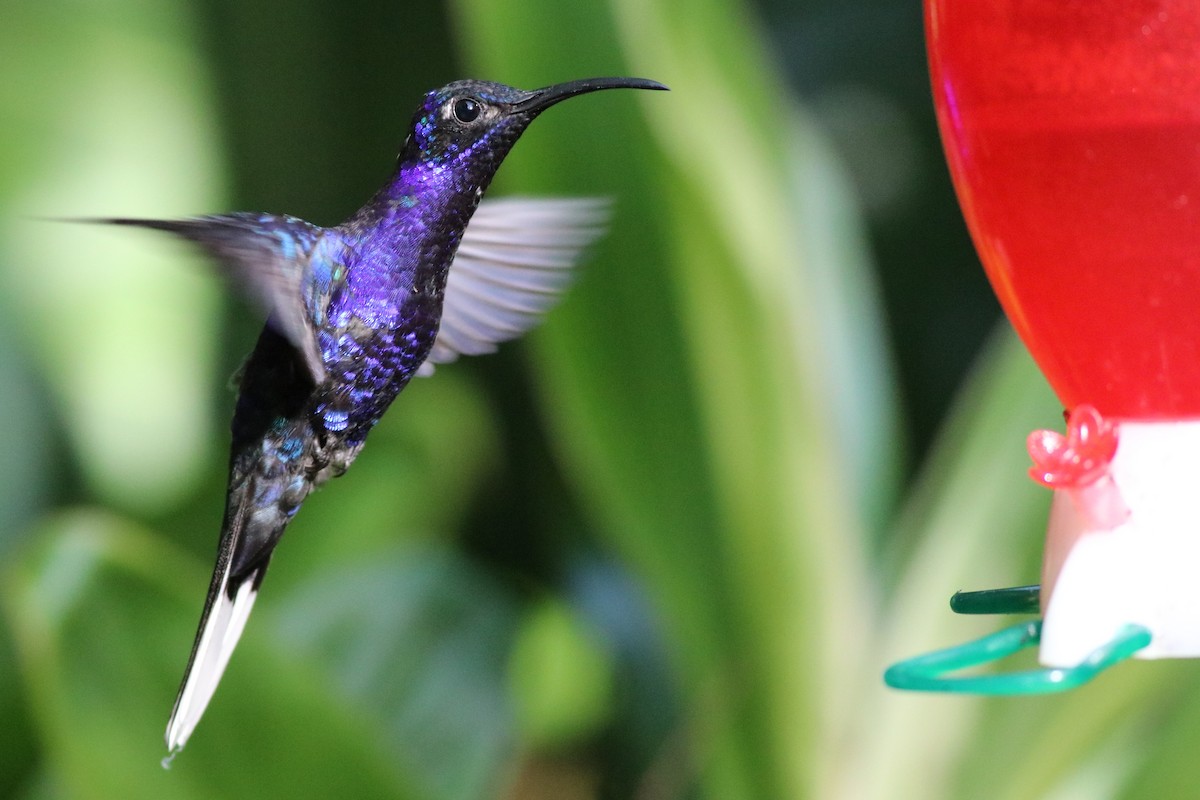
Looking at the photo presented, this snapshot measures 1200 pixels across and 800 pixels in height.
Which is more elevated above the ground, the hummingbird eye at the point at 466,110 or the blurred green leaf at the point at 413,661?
the hummingbird eye at the point at 466,110

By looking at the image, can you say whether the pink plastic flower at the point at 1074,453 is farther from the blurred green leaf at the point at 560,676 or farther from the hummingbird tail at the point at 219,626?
the blurred green leaf at the point at 560,676

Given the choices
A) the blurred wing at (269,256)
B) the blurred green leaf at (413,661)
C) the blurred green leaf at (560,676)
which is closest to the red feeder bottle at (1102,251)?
the blurred wing at (269,256)

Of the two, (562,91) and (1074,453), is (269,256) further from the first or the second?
(1074,453)

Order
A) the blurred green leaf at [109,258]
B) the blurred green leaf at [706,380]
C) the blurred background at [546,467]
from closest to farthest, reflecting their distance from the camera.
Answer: the blurred background at [546,467], the blurred green leaf at [706,380], the blurred green leaf at [109,258]

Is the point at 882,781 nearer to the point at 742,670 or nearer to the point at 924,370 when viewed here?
the point at 742,670

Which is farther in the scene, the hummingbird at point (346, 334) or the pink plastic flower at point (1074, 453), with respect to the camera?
the hummingbird at point (346, 334)

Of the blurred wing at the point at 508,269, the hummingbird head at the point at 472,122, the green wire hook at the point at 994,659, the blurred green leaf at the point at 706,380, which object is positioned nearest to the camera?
the green wire hook at the point at 994,659

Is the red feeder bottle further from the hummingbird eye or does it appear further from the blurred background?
the blurred background
